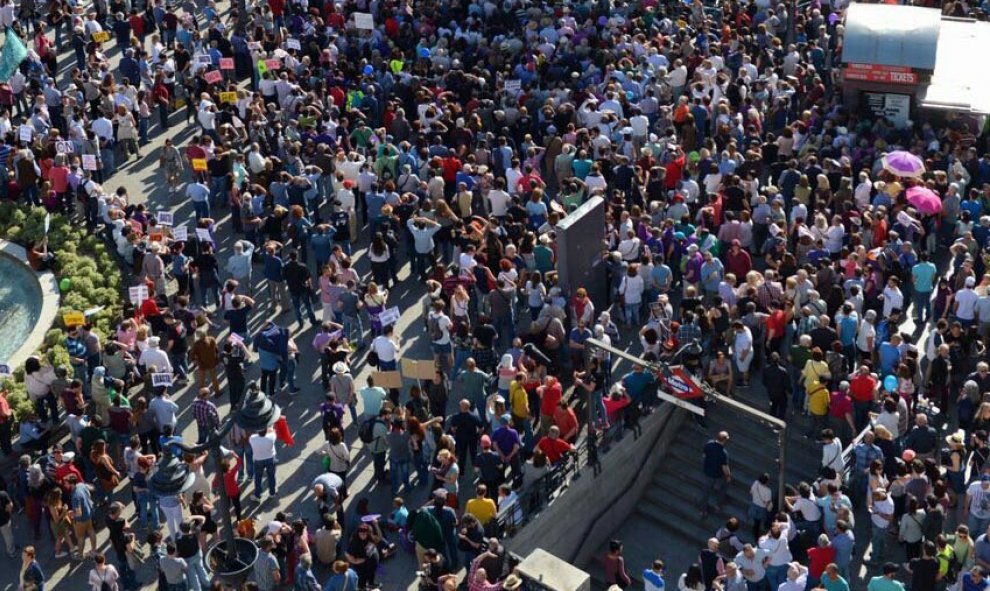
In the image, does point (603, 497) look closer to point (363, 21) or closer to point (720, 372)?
point (720, 372)

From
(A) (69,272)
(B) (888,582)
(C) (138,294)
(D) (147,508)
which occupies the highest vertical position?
(C) (138,294)

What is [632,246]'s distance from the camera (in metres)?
28.9

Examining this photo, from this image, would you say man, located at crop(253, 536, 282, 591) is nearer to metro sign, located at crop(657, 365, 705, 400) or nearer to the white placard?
the white placard

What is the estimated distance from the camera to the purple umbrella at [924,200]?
2930 cm

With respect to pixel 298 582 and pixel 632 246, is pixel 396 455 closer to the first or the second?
pixel 298 582

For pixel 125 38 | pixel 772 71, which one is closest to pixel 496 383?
pixel 772 71

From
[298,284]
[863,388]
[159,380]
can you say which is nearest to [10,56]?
[298,284]

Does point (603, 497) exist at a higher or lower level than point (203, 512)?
lower

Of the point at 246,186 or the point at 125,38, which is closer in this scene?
the point at 246,186

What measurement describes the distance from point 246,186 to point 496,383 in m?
8.25

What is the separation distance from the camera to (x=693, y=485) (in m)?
26.3

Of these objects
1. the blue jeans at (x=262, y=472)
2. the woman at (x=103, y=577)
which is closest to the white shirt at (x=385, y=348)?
the blue jeans at (x=262, y=472)

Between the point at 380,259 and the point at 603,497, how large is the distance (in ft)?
21.6

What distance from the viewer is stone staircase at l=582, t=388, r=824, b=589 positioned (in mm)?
25609
